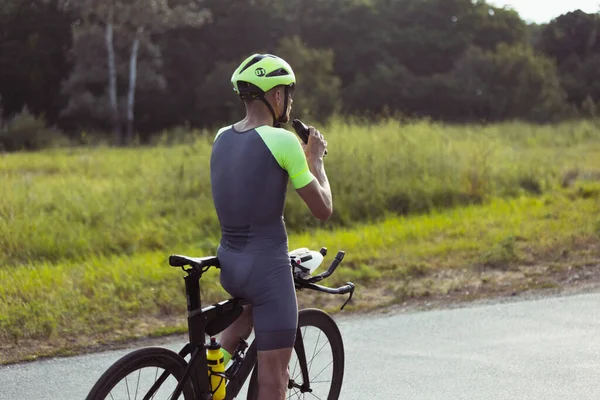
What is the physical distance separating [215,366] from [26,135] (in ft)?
123

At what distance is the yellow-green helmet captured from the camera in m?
3.22

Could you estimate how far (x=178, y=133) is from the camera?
2344 centimetres

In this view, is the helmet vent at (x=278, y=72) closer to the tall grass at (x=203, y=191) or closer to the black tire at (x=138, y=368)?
the black tire at (x=138, y=368)

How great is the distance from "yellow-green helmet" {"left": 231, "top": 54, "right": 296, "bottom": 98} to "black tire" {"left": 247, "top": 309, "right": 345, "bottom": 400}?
1.13 metres

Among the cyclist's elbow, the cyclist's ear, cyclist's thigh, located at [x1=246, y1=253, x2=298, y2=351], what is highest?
the cyclist's ear

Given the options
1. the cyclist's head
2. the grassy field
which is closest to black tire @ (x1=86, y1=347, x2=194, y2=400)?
the cyclist's head

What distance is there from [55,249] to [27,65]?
132 ft

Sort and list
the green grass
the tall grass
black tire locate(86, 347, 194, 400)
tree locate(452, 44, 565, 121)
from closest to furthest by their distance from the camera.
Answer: black tire locate(86, 347, 194, 400) < the green grass < the tall grass < tree locate(452, 44, 565, 121)

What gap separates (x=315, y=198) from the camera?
10.6ft

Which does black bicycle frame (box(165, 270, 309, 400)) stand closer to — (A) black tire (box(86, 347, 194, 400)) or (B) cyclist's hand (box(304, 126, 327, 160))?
(A) black tire (box(86, 347, 194, 400))

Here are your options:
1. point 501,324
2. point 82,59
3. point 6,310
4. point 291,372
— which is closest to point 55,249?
point 6,310

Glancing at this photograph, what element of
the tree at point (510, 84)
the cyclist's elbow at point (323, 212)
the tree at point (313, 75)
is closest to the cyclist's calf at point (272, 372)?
the cyclist's elbow at point (323, 212)

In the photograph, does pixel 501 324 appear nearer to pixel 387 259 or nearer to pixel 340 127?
pixel 387 259

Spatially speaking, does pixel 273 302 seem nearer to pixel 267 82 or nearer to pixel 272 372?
pixel 272 372
